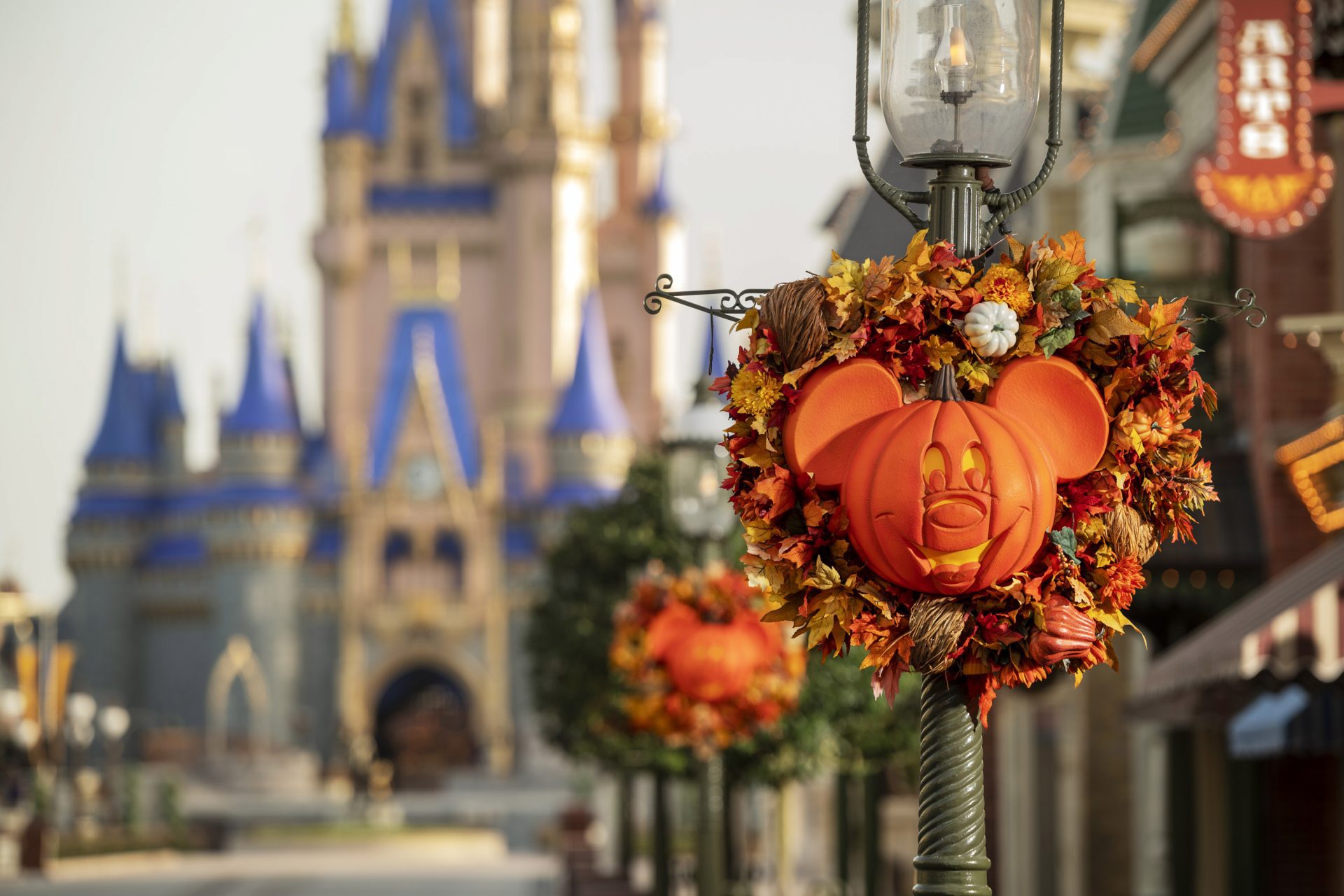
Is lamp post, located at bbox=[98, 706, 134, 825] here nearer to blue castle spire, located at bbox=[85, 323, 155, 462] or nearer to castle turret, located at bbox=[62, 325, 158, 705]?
castle turret, located at bbox=[62, 325, 158, 705]

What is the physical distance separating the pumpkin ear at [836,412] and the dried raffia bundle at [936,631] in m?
0.39

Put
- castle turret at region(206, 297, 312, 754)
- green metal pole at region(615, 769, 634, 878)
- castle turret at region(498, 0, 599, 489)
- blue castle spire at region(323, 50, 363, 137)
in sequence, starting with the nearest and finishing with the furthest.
Result: green metal pole at region(615, 769, 634, 878) → castle turret at region(206, 297, 312, 754) → castle turret at region(498, 0, 599, 489) → blue castle spire at region(323, 50, 363, 137)

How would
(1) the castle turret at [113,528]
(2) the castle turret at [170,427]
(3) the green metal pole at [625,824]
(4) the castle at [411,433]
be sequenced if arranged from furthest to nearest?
(2) the castle turret at [170,427], (1) the castle turret at [113,528], (4) the castle at [411,433], (3) the green metal pole at [625,824]

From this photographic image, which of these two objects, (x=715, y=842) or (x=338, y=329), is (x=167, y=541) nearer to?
(x=338, y=329)

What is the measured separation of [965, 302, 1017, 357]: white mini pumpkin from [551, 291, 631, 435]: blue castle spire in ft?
278

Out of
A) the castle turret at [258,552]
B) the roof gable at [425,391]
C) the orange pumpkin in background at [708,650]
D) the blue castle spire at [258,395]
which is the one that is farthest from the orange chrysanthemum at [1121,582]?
the blue castle spire at [258,395]

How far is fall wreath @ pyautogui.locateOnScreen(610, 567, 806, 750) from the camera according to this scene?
50.5 feet

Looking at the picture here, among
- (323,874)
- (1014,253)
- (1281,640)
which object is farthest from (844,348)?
(323,874)

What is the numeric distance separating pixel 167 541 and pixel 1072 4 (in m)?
65.2

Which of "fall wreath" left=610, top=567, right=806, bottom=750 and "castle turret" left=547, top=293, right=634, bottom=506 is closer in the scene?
"fall wreath" left=610, top=567, right=806, bottom=750

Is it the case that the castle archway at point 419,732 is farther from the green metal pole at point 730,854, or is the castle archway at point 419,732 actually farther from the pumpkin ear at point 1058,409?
the pumpkin ear at point 1058,409

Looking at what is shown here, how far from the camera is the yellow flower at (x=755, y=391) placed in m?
6.78

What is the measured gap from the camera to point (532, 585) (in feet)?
289

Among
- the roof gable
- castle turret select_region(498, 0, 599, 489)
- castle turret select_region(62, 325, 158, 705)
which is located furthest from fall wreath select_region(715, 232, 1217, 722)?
castle turret select_region(498, 0, 599, 489)
